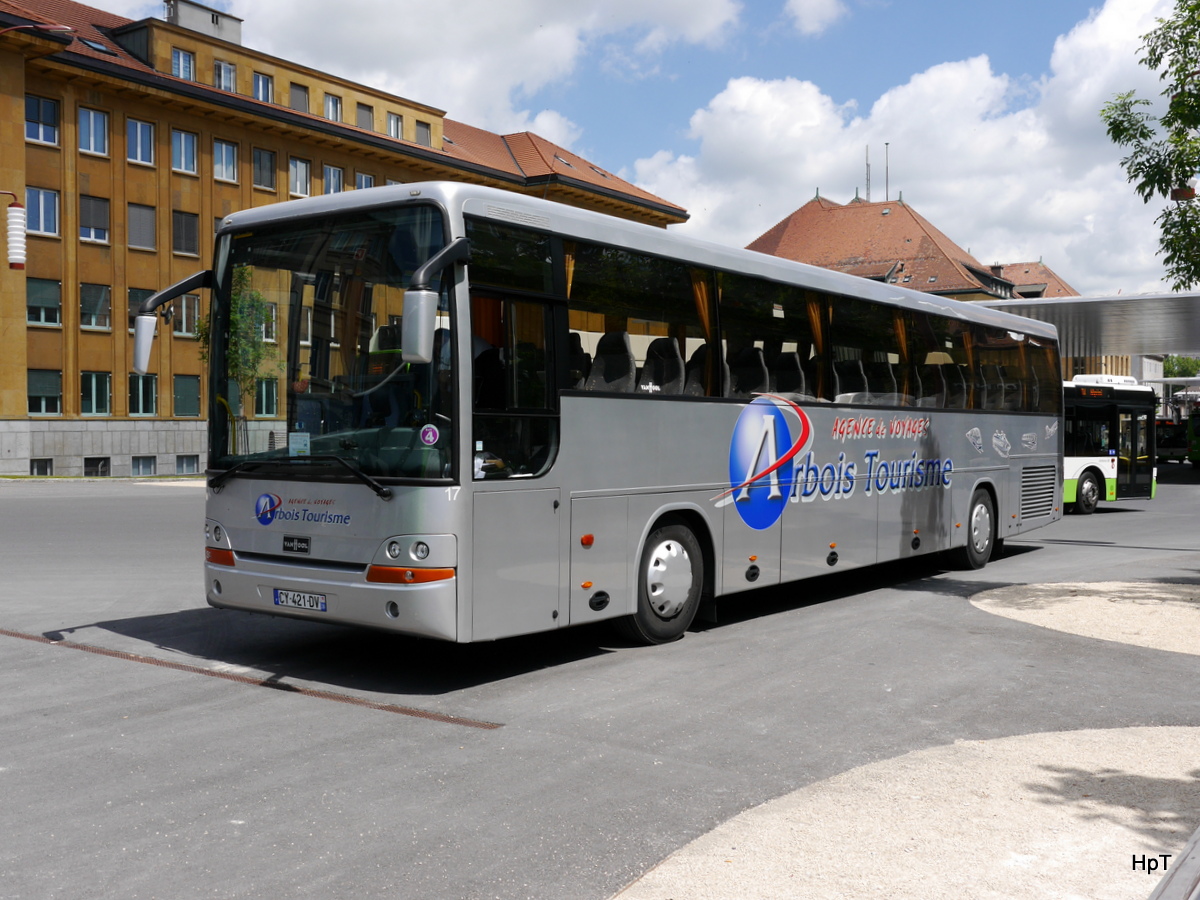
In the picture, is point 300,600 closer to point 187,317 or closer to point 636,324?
point 636,324

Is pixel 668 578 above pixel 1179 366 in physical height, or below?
below

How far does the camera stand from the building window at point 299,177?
50.7 metres

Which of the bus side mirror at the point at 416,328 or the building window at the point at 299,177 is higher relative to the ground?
the building window at the point at 299,177

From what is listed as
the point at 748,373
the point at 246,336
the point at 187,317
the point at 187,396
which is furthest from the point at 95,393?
the point at 246,336

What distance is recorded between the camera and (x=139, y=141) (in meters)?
44.5

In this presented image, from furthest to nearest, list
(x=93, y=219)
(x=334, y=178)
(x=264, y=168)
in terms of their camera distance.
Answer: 1. (x=334, y=178)
2. (x=264, y=168)
3. (x=93, y=219)

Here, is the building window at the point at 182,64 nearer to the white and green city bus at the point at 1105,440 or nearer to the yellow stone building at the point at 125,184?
the yellow stone building at the point at 125,184

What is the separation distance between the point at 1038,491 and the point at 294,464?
12.3 m

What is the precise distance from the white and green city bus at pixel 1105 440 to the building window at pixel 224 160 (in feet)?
111

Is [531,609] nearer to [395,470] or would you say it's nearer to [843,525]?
[395,470]

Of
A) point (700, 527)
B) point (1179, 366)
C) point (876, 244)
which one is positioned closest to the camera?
point (700, 527)

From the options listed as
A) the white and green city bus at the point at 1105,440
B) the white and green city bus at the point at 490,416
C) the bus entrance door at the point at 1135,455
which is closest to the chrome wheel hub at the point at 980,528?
the white and green city bus at the point at 490,416

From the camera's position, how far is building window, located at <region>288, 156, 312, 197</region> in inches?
1994

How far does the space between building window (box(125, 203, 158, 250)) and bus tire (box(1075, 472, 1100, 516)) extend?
111 feet
